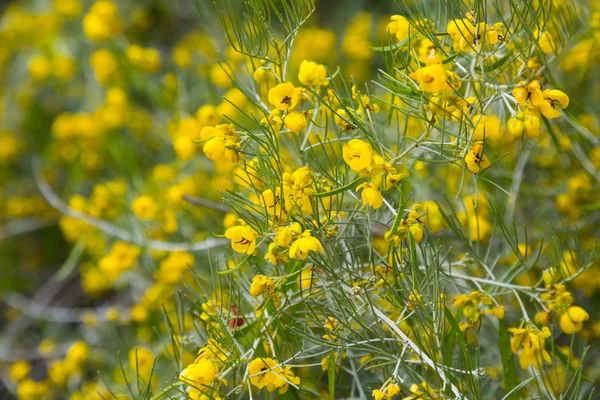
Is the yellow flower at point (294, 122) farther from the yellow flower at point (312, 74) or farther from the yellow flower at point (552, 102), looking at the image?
the yellow flower at point (552, 102)

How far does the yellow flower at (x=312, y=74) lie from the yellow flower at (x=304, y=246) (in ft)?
0.70

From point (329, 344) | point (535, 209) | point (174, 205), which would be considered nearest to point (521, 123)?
point (329, 344)

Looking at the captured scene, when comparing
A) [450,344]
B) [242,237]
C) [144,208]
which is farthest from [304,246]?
[144,208]

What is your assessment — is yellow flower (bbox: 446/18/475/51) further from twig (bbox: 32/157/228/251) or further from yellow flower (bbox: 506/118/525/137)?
twig (bbox: 32/157/228/251)

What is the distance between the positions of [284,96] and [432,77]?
0.17 meters

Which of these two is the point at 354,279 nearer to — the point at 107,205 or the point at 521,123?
the point at 521,123

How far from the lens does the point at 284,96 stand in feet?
2.21

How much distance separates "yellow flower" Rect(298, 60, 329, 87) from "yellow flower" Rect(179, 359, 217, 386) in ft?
1.13

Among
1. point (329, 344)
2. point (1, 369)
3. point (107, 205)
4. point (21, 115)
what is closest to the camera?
point (329, 344)

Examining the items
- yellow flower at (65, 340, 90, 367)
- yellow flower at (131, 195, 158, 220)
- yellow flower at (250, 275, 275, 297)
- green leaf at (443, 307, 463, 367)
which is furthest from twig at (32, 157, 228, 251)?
green leaf at (443, 307, 463, 367)

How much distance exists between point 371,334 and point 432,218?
379 millimetres

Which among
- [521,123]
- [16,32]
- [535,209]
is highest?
[16,32]

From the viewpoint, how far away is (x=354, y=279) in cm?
73

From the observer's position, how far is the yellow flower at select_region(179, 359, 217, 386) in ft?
2.04
